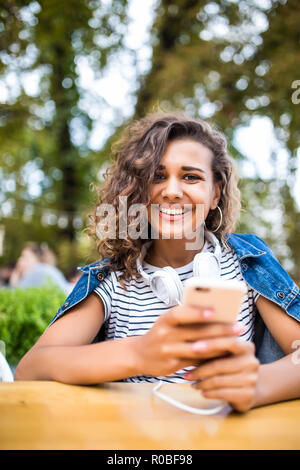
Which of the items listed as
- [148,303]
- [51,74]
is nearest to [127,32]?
[51,74]

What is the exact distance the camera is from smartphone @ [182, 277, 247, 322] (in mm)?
835

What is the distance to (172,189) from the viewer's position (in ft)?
5.35

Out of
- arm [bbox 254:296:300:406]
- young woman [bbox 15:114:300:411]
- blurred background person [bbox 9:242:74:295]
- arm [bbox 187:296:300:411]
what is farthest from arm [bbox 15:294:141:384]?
blurred background person [bbox 9:242:74:295]

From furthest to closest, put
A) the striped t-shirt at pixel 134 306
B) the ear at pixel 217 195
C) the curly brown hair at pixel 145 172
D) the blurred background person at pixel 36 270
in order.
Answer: the blurred background person at pixel 36 270 < the ear at pixel 217 195 < the curly brown hair at pixel 145 172 < the striped t-shirt at pixel 134 306

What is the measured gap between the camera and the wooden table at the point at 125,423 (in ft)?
2.76

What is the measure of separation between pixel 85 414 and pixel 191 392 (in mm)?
309

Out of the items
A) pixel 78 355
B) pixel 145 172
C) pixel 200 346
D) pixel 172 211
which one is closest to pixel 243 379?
pixel 200 346

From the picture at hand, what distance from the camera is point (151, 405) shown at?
1031 mm

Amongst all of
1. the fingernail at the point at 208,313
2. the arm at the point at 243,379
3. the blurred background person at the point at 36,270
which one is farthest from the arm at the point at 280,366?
the blurred background person at the point at 36,270

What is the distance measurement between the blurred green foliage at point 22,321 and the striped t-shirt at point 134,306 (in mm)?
1503

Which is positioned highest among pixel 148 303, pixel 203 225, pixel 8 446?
pixel 203 225

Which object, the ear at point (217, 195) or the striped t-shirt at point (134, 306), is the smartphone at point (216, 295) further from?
the ear at point (217, 195)

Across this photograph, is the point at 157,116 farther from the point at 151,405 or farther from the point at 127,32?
the point at 127,32

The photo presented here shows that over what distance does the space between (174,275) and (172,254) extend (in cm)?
39
